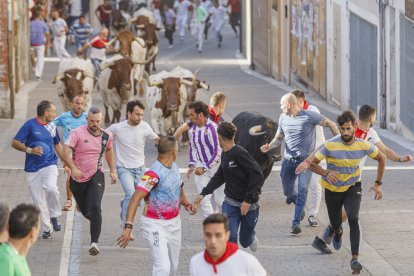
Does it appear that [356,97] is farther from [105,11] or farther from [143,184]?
[105,11]

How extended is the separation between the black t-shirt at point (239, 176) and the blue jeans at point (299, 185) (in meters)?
2.70

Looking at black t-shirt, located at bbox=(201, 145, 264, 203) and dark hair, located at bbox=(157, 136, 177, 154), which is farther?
black t-shirt, located at bbox=(201, 145, 264, 203)

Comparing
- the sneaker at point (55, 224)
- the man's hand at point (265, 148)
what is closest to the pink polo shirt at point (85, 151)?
the sneaker at point (55, 224)

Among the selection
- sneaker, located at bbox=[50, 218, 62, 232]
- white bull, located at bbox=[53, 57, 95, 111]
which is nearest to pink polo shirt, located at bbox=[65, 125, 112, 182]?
sneaker, located at bbox=[50, 218, 62, 232]

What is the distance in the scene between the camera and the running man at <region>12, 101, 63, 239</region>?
54.4ft

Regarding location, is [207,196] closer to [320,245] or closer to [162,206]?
[320,245]

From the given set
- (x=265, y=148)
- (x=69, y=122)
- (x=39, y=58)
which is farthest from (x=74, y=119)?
(x=39, y=58)

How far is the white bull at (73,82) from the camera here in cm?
2764

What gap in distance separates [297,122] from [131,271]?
3130 millimetres

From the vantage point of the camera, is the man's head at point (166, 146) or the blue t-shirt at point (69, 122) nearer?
the man's head at point (166, 146)

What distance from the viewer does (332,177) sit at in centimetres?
1460

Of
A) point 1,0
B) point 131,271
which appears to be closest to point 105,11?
point 1,0

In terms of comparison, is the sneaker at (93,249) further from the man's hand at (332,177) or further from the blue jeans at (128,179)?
the man's hand at (332,177)

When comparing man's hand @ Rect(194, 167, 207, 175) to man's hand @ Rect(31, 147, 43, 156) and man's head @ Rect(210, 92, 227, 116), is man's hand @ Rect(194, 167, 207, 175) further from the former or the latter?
man's hand @ Rect(31, 147, 43, 156)
